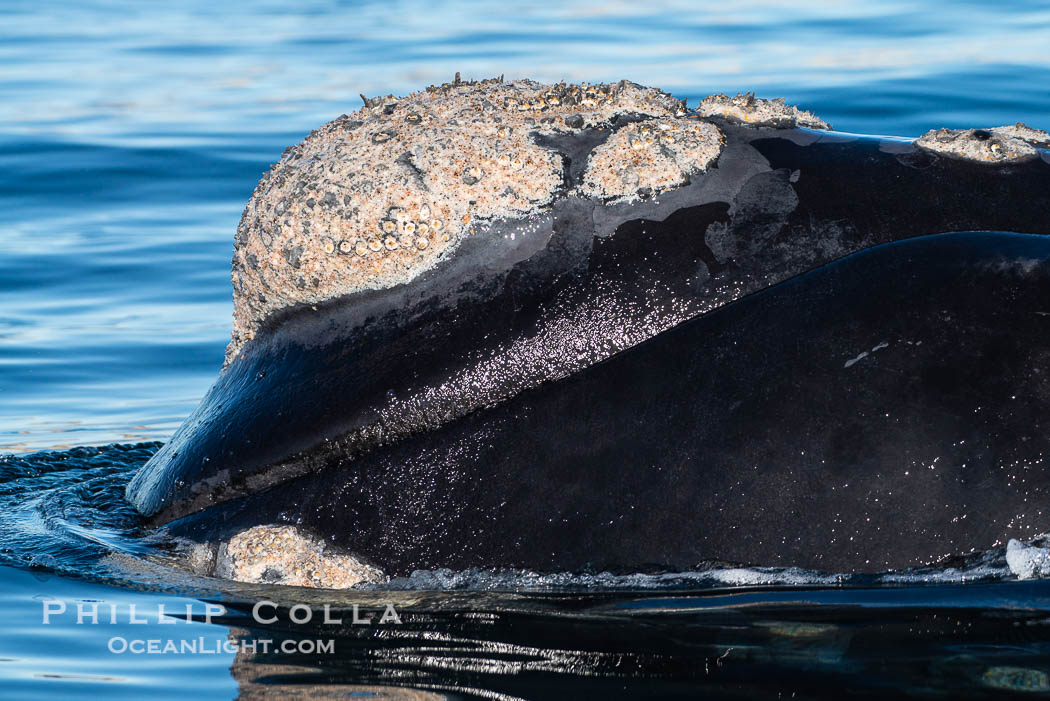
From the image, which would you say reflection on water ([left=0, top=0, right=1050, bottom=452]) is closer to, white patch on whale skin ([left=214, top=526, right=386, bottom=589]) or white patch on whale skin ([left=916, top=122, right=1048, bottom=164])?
white patch on whale skin ([left=214, top=526, right=386, bottom=589])

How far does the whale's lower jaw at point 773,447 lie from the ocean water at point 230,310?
0.34 feet

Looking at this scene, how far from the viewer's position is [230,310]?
9148 mm

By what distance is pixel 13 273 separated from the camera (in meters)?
9.76

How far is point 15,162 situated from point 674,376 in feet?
31.4

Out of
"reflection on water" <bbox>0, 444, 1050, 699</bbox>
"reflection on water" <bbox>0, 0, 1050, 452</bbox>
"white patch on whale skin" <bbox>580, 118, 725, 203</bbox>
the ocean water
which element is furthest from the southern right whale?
"reflection on water" <bbox>0, 0, 1050, 452</bbox>

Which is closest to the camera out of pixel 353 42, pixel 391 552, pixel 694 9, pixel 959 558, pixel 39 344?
pixel 959 558

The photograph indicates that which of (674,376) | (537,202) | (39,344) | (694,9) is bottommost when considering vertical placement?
(39,344)

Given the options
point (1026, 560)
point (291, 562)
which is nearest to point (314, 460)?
point (291, 562)

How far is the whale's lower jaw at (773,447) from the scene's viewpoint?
11.9 feet

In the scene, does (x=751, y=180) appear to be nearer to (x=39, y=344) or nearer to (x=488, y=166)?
(x=488, y=166)

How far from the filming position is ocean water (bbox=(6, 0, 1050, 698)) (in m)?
3.62

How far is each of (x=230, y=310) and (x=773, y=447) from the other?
19.6 ft

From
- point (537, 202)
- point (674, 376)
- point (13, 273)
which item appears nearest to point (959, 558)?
point (674, 376)

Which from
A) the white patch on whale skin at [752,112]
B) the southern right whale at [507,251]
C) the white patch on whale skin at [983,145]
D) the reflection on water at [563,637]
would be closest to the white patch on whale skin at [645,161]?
the southern right whale at [507,251]
